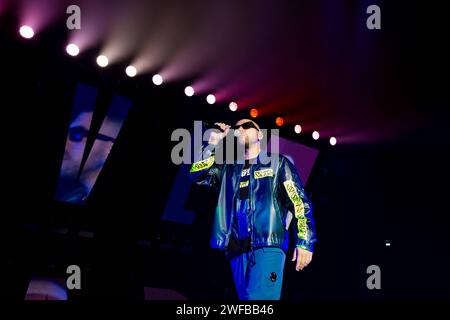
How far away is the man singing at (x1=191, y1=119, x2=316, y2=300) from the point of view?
3.46 meters

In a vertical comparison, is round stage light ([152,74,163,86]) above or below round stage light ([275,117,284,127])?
above

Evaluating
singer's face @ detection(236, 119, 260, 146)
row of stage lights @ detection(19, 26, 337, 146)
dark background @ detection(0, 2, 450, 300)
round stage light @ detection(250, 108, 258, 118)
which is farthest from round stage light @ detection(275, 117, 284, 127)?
singer's face @ detection(236, 119, 260, 146)

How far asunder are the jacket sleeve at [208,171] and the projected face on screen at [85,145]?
0.84 meters

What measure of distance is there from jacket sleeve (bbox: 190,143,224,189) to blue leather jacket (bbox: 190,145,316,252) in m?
0.12

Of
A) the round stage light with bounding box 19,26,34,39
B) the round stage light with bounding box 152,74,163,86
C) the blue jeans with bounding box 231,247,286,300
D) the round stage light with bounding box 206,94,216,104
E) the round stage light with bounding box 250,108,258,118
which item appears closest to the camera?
the blue jeans with bounding box 231,247,286,300

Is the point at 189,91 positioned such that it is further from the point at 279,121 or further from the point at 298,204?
the point at 298,204

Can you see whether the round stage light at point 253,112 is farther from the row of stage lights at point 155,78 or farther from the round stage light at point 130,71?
the round stage light at point 130,71

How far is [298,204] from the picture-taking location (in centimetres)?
371

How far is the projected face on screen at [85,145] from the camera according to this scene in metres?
4.07

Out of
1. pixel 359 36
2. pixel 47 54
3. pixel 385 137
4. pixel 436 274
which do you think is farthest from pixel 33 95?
pixel 436 274

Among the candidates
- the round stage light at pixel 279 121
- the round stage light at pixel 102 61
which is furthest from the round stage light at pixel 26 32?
the round stage light at pixel 279 121

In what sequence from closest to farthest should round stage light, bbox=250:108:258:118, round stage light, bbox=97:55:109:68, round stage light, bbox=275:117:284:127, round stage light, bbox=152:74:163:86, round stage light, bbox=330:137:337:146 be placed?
round stage light, bbox=97:55:109:68
round stage light, bbox=152:74:163:86
round stage light, bbox=250:108:258:118
round stage light, bbox=275:117:284:127
round stage light, bbox=330:137:337:146

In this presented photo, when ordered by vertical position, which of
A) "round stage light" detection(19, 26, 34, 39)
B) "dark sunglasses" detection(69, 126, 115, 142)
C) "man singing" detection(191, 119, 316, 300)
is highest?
"round stage light" detection(19, 26, 34, 39)

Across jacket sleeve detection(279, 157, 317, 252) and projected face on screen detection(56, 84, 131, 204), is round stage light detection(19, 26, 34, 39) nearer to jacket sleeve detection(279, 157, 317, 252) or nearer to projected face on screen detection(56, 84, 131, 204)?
projected face on screen detection(56, 84, 131, 204)
